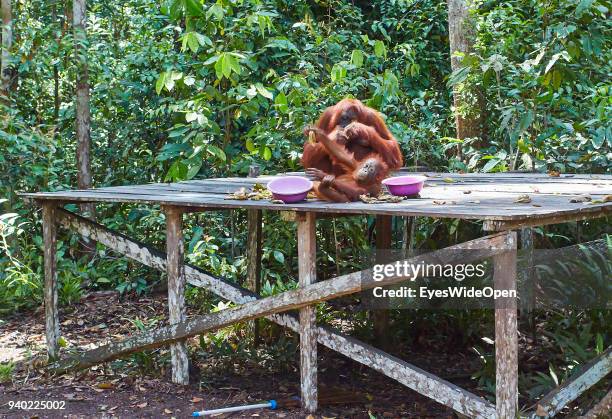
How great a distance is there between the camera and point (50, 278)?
5.49 metres

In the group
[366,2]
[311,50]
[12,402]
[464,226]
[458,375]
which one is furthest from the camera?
[366,2]

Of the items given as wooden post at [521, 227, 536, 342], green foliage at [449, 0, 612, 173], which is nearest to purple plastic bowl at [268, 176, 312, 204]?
wooden post at [521, 227, 536, 342]

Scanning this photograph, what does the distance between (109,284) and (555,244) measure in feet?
13.5

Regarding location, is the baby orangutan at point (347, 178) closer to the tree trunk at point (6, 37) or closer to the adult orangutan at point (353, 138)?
the adult orangutan at point (353, 138)

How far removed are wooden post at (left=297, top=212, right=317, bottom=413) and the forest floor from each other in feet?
0.41

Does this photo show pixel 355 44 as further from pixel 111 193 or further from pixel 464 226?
pixel 111 193

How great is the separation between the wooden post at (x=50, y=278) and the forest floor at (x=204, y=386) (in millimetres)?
181

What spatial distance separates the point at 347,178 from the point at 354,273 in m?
0.58

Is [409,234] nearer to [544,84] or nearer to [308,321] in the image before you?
[544,84]

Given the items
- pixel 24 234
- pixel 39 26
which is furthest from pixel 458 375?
pixel 39 26

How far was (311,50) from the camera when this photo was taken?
738 cm

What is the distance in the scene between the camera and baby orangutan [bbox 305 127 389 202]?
165 inches

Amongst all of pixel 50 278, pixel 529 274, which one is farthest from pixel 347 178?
pixel 50 278

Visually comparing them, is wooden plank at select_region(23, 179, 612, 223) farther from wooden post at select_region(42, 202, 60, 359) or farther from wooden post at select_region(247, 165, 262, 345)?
wooden post at select_region(247, 165, 262, 345)
